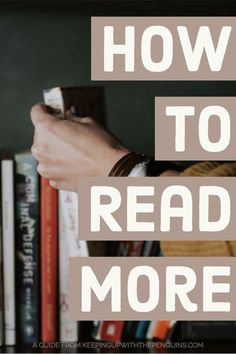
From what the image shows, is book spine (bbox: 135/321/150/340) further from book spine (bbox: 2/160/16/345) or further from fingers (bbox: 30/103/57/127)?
fingers (bbox: 30/103/57/127)

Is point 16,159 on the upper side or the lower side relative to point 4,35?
lower

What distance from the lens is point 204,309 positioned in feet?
3.12

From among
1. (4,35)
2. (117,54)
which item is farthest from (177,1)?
(4,35)

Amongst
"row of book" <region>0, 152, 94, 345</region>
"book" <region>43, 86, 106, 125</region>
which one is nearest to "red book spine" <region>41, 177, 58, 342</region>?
"row of book" <region>0, 152, 94, 345</region>

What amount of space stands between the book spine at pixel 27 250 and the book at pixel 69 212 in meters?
0.03

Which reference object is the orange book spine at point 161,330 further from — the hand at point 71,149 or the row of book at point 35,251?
the hand at point 71,149

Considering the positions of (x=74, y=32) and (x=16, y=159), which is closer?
(x=16, y=159)

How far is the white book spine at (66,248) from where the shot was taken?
903 mm

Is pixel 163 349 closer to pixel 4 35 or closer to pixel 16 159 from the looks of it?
pixel 16 159

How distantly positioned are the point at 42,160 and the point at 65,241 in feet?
0.43

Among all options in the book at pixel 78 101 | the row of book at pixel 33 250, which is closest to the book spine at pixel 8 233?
the row of book at pixel 33 250

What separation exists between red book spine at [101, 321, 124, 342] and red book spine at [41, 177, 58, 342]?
0.07 meters

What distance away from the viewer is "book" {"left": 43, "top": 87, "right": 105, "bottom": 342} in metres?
0.87

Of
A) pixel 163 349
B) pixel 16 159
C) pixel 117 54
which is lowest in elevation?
pixel 163 349
